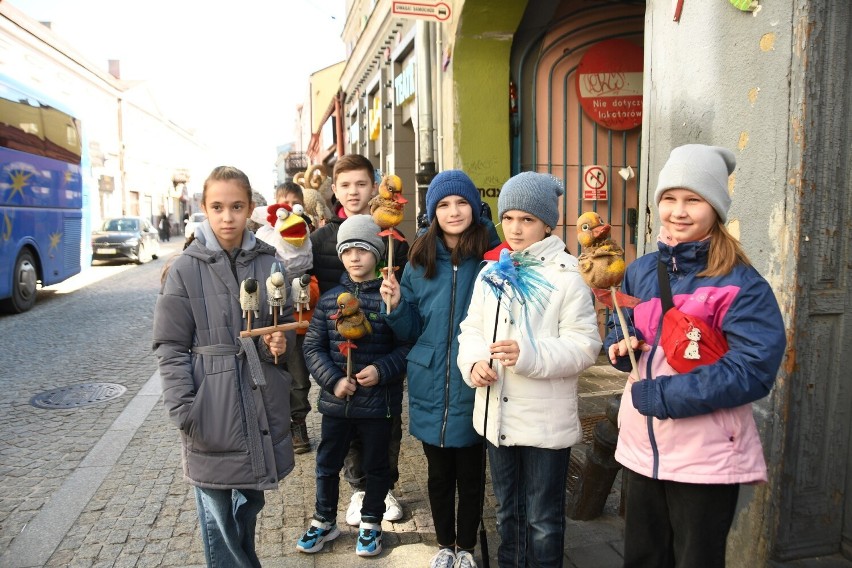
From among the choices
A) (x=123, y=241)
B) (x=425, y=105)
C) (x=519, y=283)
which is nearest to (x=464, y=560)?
(x=519, y=283)

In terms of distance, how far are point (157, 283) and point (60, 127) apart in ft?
14.4

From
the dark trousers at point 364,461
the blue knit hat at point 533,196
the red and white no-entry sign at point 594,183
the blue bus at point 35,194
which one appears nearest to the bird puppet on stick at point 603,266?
the blue knit hat at point 533,196

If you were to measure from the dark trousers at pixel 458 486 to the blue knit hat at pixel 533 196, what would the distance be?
114cm

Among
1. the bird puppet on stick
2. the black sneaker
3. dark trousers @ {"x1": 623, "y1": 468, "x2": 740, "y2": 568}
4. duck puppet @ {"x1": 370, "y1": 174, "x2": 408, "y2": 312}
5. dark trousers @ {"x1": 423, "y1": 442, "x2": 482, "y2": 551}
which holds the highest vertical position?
duck puppet @ {"x1": 370, "y1": 174, "x2": 408, "y2": 312}

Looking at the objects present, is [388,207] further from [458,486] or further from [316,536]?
[316,536]

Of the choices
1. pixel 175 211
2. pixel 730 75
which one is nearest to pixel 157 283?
pixel 730 75

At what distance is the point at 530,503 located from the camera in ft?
8.91

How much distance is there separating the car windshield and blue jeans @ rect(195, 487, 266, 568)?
2188 cm

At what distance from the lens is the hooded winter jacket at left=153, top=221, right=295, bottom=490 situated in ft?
8.27

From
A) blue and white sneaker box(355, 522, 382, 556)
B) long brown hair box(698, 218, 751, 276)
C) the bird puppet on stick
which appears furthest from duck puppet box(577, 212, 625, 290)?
blue and white sneaker box(355, 522, 382, 556)

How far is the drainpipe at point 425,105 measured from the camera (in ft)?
25.2

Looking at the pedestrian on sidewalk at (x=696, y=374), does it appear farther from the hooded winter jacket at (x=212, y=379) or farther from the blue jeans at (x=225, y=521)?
the blue jeans at (x=225, y=521)

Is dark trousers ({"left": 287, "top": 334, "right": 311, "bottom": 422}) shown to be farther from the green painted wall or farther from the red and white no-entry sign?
the red and white no-entry sign

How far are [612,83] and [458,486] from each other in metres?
5.20
